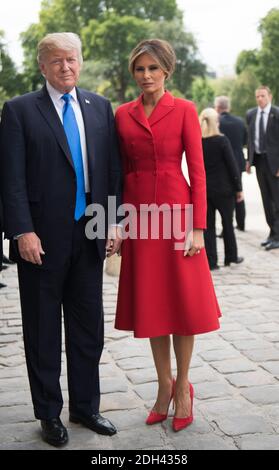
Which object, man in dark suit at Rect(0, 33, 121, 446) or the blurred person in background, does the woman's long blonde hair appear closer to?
the blurred person in background

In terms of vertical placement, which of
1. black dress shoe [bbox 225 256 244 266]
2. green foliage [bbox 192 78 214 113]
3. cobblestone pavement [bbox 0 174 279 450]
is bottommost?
cobblestone pavement [bbox 0 174 279 450]

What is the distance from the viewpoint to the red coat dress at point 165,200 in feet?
13.3

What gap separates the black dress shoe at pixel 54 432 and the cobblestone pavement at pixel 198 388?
0.04 meters

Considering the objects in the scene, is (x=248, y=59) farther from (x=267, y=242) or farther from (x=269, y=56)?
(x=267, y=242)

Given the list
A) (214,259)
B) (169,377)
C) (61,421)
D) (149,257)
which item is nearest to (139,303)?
(149,257)

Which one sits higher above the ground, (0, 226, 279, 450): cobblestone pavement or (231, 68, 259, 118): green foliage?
(231, 68, 259, 118): green foliage

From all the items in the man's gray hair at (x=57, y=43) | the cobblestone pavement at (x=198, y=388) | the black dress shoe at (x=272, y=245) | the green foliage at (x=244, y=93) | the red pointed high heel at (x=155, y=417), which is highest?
the green foliage at (x=244, y=93)

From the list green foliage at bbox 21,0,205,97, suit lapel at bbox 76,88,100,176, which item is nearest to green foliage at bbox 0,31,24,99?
green foliage at bbox 21,0,205,97

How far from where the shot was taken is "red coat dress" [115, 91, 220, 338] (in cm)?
404

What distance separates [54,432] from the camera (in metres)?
4.02

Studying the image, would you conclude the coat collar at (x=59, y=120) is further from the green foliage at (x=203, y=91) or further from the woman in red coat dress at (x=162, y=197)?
the green foliage at (x=203, y=91)

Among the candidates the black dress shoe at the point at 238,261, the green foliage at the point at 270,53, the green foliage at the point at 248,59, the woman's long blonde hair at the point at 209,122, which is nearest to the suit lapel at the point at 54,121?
the woman's long blonde hair at the point at 209,122

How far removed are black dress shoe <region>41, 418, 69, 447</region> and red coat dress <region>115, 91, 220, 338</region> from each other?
0.66 meters
